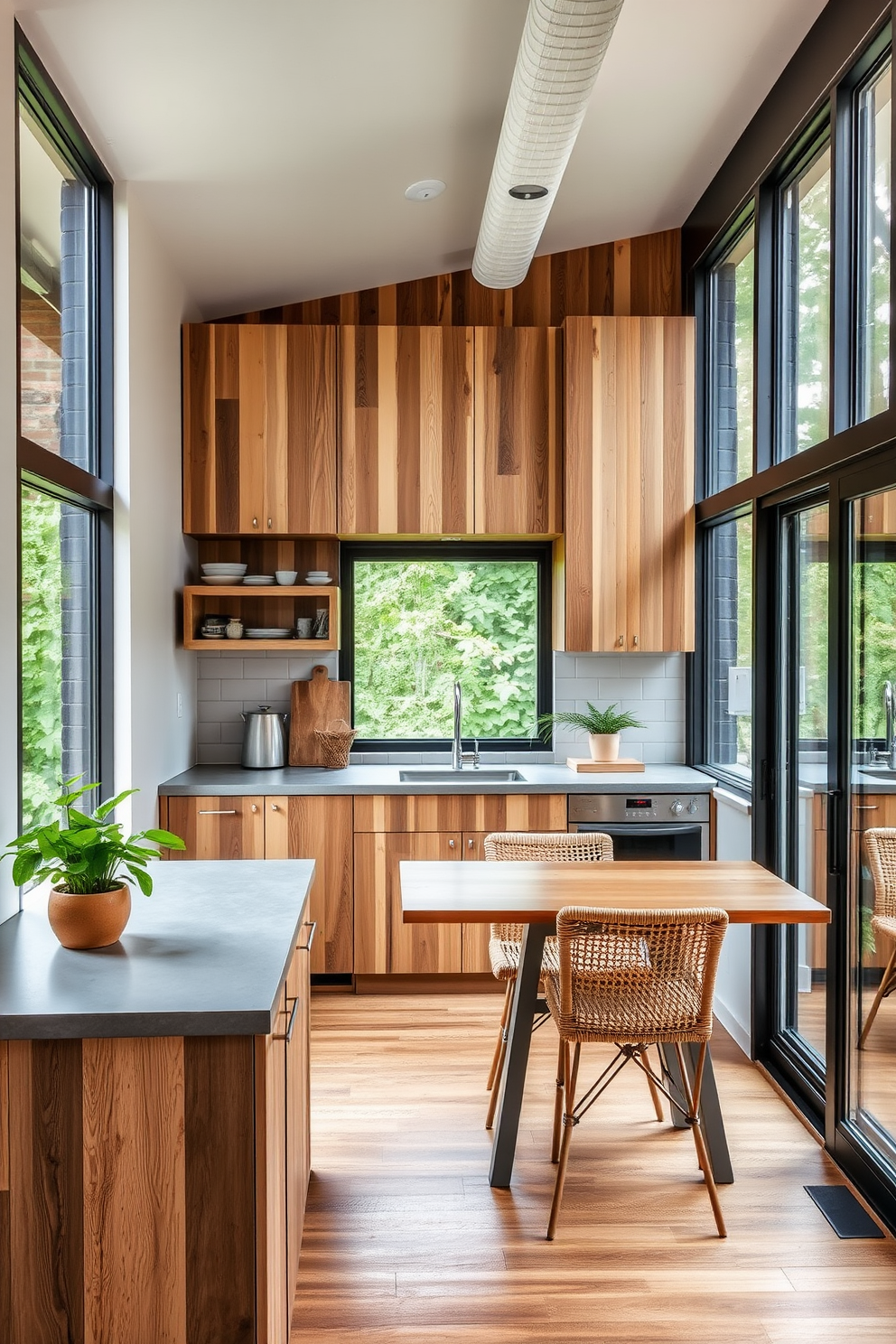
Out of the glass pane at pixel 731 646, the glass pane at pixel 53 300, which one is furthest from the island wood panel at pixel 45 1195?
the glass pane at pixel 731 646

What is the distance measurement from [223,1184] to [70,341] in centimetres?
248

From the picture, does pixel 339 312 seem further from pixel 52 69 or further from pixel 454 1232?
pixel 454 1232

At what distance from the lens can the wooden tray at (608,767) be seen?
4.39 meters

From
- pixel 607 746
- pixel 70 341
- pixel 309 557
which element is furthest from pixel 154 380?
pixel 607 746

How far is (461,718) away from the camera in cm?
484

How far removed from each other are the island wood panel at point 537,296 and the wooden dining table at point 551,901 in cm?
284

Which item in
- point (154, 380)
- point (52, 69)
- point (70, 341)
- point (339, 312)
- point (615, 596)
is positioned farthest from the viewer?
point (339, 312)

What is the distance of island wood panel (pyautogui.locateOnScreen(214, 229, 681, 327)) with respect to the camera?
471 centimetres

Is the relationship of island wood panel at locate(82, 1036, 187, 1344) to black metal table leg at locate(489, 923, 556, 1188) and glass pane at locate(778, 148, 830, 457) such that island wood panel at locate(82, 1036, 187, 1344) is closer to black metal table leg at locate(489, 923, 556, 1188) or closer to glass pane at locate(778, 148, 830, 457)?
black metal table leg at locate(489, 923, 556, 1188)

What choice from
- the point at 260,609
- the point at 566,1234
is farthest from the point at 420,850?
the point at 566,1234

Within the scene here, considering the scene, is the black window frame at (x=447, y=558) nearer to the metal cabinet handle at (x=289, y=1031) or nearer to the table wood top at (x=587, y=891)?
the table wood top at (x=587, y=891)

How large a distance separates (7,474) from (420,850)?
2.34 m

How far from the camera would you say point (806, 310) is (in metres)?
3.30

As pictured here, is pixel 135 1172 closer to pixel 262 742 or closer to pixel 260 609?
pixel 262 742
